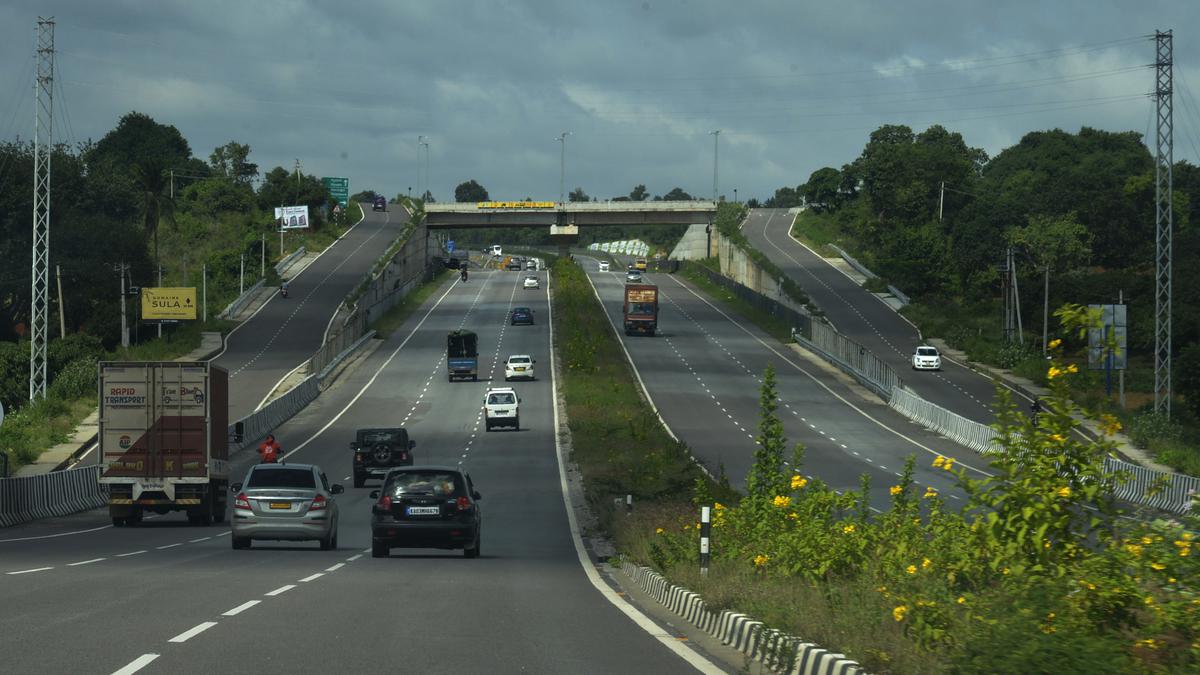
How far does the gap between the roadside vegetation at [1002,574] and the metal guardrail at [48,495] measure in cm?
2230

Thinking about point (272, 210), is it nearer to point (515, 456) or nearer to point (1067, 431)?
point (515, 456)

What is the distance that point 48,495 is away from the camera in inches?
1475

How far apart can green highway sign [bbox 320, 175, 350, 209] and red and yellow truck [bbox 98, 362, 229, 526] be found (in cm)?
15024

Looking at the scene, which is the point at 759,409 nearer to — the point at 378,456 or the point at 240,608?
the point at 378,456

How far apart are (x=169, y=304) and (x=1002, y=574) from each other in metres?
98.9

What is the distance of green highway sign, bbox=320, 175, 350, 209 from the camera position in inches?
7145

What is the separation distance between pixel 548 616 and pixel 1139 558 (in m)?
7.18

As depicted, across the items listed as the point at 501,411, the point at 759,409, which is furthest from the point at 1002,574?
the point at 759,409

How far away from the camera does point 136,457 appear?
3216cm

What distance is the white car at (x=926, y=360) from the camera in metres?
86.8

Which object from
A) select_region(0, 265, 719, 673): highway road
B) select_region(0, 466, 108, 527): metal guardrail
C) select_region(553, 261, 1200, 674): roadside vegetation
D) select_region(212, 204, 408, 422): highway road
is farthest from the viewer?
select_region(212, 204, 408, 422): highway road

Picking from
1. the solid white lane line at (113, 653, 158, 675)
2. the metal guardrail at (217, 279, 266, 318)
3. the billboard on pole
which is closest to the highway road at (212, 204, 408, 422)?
the metal guardrail at (217, 279, 266, 318)

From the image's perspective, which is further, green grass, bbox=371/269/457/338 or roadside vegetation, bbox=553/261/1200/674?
green grass, bbox=371/269/457/338

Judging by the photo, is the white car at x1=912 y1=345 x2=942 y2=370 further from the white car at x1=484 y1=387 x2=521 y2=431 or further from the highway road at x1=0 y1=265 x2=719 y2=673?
the highway road at x1=0 y1=265 x2=719 y2=673
